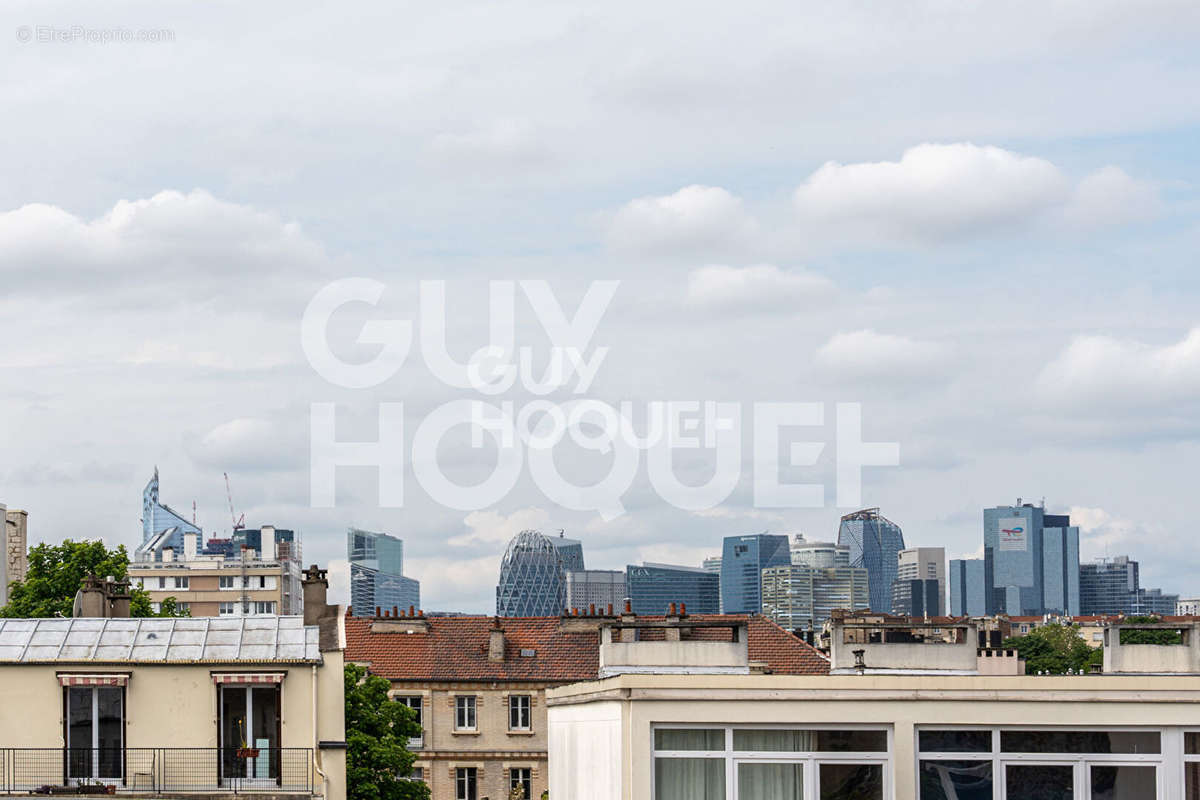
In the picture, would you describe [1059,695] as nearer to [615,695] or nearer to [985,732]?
[985,732]

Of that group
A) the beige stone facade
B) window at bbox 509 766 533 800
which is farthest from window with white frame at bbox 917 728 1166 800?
window at bbox 509 766 533 800

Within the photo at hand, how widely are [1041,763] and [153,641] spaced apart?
1850cm

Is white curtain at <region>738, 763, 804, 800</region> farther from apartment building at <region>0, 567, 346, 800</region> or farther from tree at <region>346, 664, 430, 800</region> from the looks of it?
tree at <region>346, 664, 430, 800</region>

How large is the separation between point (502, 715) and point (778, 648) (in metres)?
13.9

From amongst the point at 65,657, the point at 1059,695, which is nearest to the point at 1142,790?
the point at 1059,695

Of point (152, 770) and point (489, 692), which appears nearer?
point (152, 770)

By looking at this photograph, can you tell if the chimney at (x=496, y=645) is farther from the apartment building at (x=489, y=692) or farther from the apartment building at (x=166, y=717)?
the apartment building at (x=166, y=717)

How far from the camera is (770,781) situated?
23984mm

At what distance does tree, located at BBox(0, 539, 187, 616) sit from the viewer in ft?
216

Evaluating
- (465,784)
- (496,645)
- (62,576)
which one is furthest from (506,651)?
(62,576)

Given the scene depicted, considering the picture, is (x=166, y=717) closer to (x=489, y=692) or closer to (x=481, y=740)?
(x=489, y=692)

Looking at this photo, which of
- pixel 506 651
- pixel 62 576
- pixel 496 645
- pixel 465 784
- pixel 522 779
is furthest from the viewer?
pixel 506 651

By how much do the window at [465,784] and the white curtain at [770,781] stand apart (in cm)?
6009

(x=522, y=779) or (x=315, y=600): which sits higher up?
(x=315, y=600)
